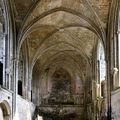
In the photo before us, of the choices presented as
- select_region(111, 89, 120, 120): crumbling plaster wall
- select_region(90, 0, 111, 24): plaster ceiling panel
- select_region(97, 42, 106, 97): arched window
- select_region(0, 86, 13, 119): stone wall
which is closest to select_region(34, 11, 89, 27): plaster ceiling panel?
select_region(90, 0, 111, 24): plaster ceiling panel

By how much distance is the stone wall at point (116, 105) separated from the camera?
1850 cm

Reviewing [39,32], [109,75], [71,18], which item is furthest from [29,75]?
[109,75]

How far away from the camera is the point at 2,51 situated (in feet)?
65.4

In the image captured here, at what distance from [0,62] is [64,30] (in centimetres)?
770

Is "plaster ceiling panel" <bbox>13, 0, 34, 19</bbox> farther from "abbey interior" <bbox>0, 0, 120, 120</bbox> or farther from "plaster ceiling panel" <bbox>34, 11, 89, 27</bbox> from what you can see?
"plaster ceiling panel" <bbox>34, 11, 89, 27</bbox>

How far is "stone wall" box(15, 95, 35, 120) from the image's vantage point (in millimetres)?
23248

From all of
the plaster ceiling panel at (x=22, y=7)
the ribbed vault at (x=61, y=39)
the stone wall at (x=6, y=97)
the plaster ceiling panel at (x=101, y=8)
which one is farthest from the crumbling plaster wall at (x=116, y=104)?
the plaster ceiling panel at (x=22, y=7)

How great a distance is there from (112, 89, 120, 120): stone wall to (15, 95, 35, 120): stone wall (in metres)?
6.49

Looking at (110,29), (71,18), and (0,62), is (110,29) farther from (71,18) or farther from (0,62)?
(0,62)

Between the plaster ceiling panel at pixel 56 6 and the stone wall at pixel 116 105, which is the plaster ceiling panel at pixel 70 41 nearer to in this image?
the plaster ceiling panel at pixel 56 6

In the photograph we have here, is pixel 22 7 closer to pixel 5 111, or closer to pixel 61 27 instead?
pixel 61 27

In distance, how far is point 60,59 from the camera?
33.5m

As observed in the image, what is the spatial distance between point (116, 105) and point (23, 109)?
861cm

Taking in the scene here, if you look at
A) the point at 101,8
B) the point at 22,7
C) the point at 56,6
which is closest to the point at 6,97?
the point at 22,7
